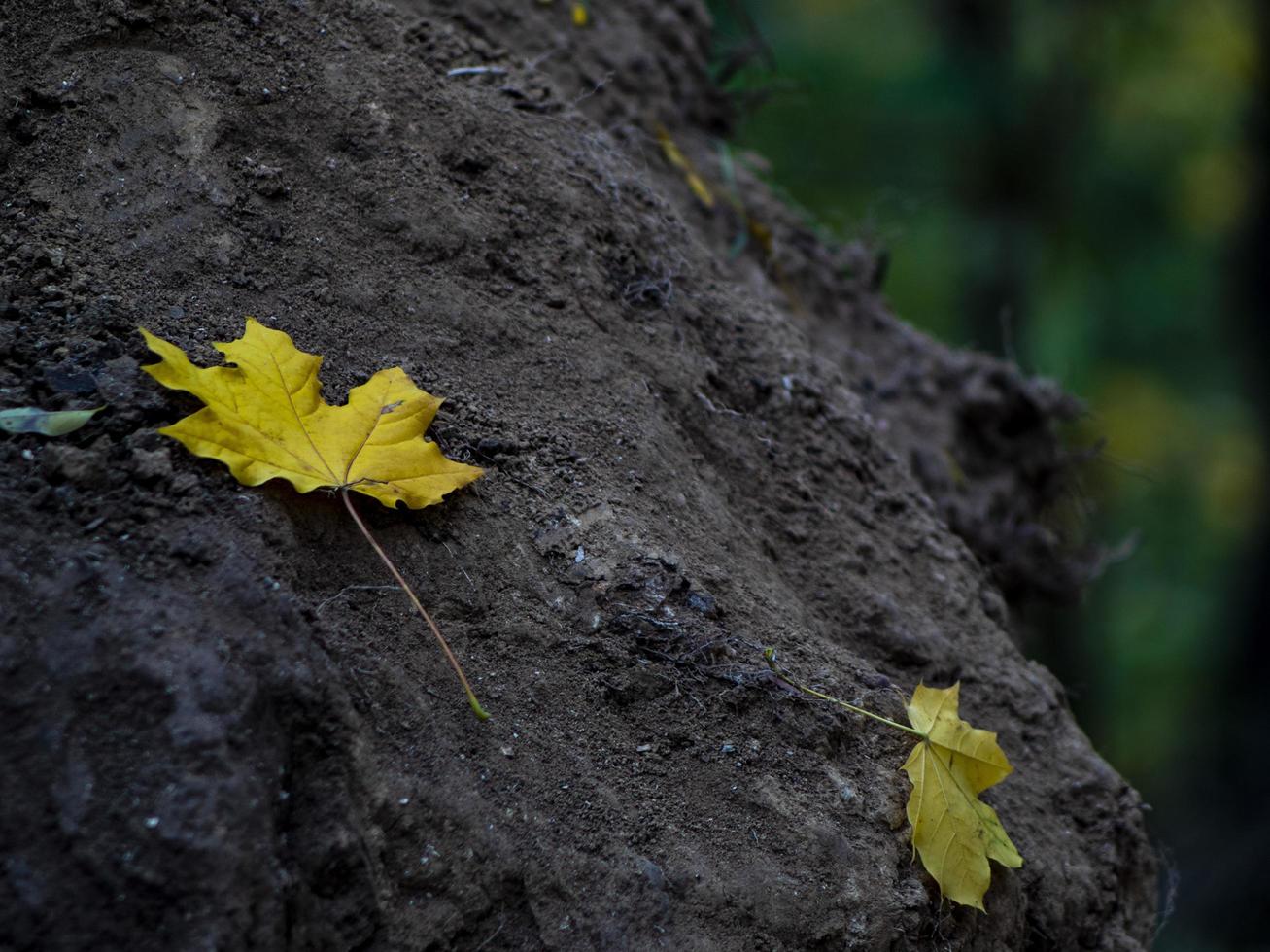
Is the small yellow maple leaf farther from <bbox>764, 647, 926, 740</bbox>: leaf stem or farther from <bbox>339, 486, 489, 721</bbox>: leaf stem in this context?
<bbox>339, 486, 489, 721</bbox>: leaf stem

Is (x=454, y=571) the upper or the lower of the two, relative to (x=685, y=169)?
lower

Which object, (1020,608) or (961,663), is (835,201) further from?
(961,663)

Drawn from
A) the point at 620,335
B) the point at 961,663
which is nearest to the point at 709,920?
the point at 961,663

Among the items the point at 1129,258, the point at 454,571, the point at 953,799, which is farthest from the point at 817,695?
the point at 1129,258

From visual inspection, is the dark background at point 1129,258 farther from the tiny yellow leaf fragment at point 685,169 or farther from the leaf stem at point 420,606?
the leaf stem at point 420,606

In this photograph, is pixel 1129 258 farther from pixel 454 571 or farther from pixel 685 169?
pixel 454 571

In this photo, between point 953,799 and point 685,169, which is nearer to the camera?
point 953,799

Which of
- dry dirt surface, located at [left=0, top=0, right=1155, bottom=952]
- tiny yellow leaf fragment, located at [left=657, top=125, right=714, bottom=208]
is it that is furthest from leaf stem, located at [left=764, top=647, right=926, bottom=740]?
tiny yellow leaf fragment, located at [left=657, top=125, right=714, bottom=208]
